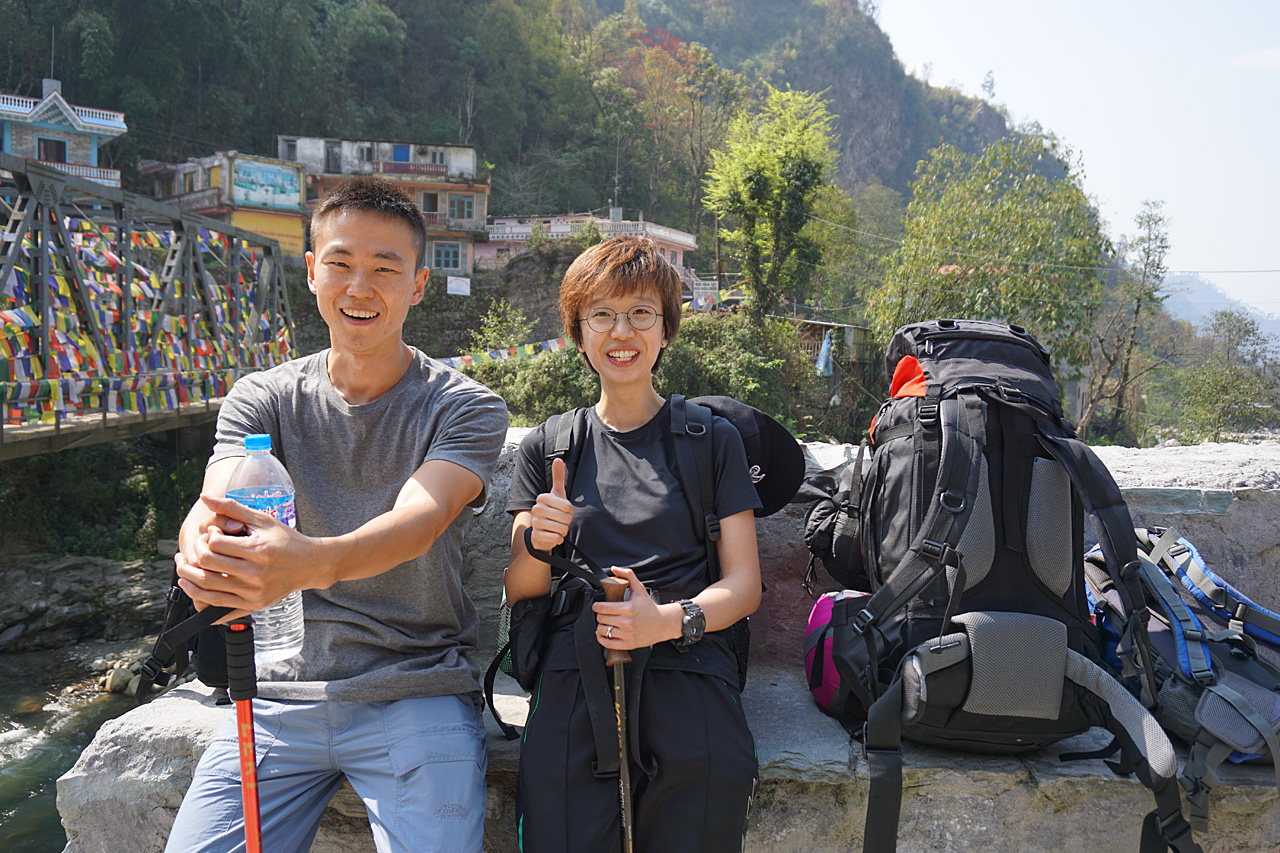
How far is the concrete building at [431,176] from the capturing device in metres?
30.2

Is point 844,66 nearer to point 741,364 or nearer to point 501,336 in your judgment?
point 501,336

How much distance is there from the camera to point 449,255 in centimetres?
3034

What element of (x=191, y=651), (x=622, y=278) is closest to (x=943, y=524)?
(x=622, y=278)

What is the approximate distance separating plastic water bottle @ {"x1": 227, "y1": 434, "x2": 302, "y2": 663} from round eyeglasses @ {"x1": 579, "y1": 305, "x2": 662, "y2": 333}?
2.27 feet

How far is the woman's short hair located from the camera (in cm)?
169

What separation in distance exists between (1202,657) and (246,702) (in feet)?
6.15

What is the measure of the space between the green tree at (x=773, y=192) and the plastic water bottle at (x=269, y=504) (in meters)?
20.3

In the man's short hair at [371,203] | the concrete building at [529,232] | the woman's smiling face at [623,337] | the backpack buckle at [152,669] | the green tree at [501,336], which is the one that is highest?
the concrete building at [529,232]

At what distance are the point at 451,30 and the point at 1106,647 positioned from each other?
4495cm

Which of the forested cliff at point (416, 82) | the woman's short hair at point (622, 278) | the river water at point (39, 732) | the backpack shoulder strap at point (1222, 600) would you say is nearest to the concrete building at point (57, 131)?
the forested cliff at point (416, 82)

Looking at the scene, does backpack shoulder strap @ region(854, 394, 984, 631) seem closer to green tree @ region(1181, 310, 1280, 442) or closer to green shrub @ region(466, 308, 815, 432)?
green shrub @ region(466, 308, 815, 432)

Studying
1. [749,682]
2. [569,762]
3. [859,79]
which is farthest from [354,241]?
[859,79]

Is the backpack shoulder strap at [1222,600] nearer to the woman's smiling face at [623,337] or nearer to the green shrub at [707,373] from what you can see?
the woman's smiling face at [623,337]

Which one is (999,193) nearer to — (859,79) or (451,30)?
(451,30)
